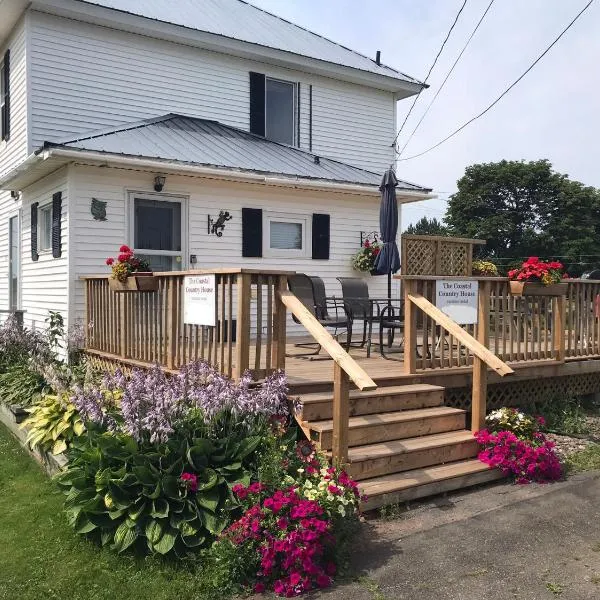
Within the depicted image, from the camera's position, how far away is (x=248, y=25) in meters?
12.6

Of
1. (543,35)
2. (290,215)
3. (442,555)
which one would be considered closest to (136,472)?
(442,555)

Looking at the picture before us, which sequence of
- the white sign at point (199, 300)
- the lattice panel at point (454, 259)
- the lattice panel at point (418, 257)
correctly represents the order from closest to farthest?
the white sign at point (199, 300), the lattice panel at point (418, 257), the lattice panel at point (454, 259)

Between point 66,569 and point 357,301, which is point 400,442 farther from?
point 357,301

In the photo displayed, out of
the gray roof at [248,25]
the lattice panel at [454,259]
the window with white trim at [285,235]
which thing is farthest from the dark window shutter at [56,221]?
the lattice panel at [454,259]

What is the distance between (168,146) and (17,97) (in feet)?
10.0

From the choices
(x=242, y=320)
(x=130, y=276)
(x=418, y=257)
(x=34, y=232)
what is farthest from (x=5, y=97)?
(x=242, y=320)

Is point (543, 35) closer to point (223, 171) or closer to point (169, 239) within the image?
point (223, 171)

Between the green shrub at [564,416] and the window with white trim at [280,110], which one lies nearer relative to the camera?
the green shrub at [564,416]

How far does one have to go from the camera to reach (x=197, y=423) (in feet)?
13.9

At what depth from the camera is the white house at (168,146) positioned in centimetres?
884

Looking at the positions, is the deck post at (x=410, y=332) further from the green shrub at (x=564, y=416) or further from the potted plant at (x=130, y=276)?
the potted plant at (x=130, y=276)

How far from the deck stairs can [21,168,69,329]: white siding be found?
5.17m

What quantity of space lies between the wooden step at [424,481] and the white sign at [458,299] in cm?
154

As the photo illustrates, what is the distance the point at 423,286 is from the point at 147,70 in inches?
286
